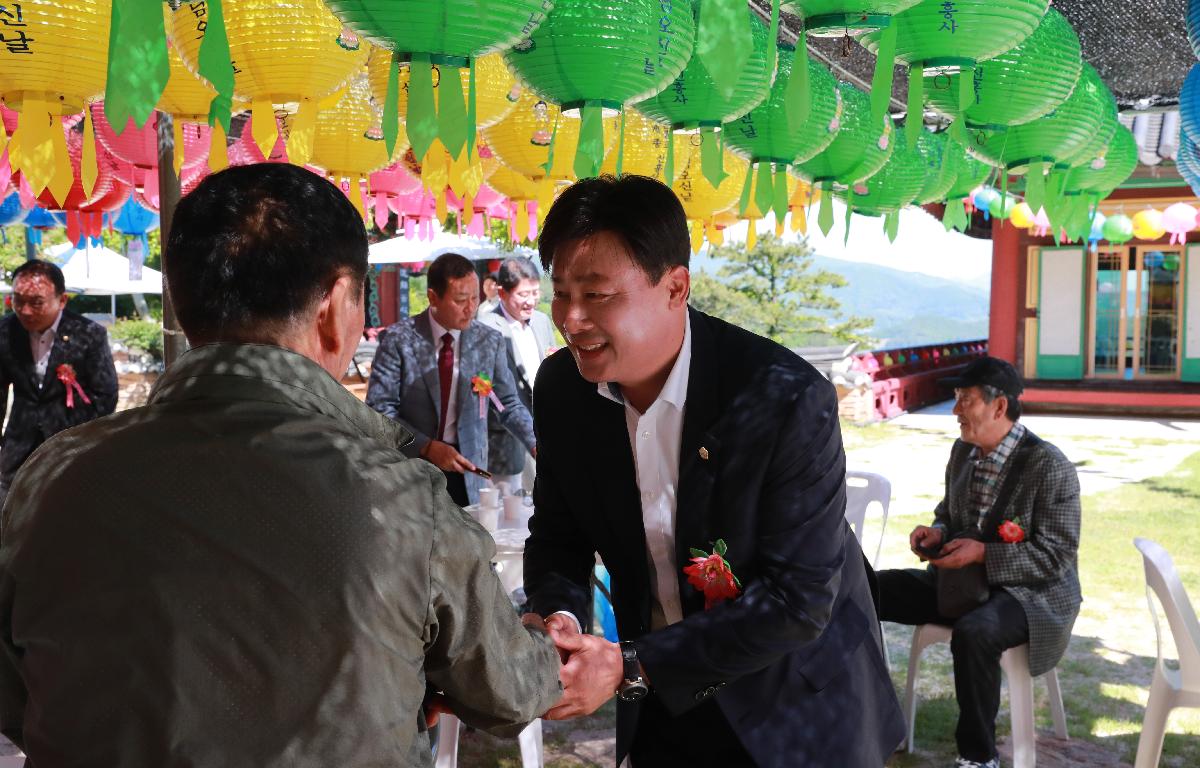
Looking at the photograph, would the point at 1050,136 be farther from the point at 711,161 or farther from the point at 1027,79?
the point at 711,161

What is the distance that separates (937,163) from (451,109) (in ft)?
10.9

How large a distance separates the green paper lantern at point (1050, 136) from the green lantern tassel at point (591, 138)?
181 centimetres

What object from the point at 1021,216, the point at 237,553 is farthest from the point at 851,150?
the point at 1021,216

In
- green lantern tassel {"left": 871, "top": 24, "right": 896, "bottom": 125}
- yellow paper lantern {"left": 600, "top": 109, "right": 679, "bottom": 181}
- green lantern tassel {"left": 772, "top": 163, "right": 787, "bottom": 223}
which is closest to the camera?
green lantern tassel {"left": 871, "top": 24, "right": 896, "bottom": 125}

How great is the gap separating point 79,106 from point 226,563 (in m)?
2.08

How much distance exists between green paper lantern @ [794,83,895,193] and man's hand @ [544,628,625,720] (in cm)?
253

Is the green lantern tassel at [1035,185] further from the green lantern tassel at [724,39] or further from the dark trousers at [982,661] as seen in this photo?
the green lantern tassel at [724,39]

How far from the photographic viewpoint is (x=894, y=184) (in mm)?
4602

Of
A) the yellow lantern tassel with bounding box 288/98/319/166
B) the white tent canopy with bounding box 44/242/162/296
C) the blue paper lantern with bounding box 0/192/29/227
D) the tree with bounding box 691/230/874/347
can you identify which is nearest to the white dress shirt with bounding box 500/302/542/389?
the yellow lantern tassel with bounding box 288/98/319/166

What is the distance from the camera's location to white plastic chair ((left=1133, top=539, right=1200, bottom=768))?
3.23 m

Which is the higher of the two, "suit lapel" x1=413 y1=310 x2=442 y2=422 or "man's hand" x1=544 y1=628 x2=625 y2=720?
"suit lapel" x1=413 y1=310 x2=442 y2=422

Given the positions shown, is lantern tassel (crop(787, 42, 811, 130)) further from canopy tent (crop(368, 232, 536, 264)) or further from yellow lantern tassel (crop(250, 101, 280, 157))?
canopy tent (crop(368, 232, 536, 264))

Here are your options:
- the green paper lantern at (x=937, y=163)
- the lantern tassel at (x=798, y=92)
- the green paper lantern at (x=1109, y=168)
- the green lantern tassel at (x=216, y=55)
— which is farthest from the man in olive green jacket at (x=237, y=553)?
the green paper lantern at (x=1109, y=168)

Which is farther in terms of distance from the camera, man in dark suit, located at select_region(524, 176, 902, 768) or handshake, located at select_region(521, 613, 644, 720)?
man in dark suit, located at select_region(524, 176, 902, 768)
